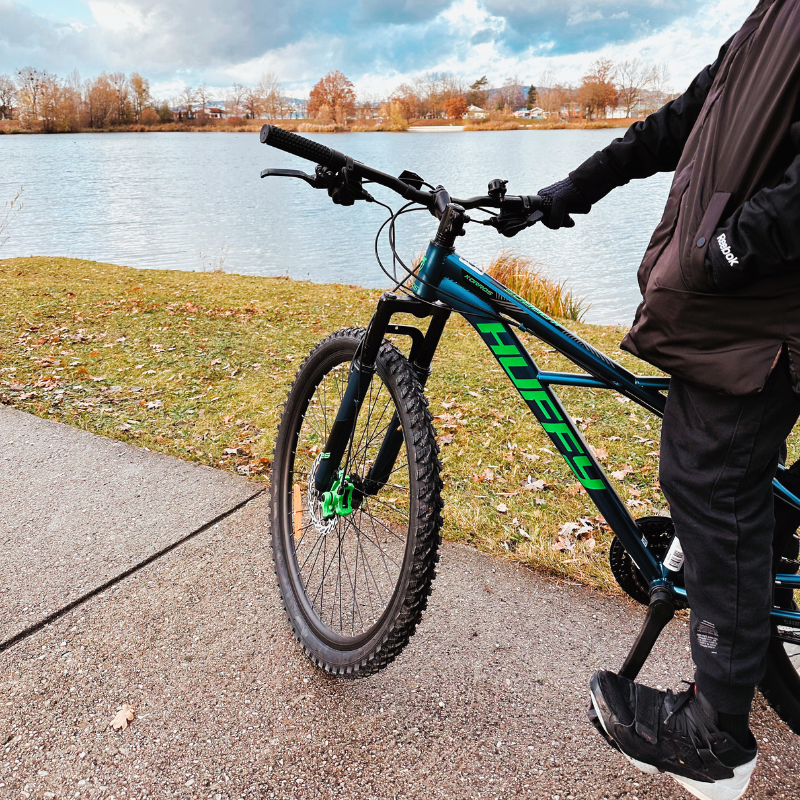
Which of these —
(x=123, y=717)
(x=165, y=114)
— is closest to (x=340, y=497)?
(x=123, y=717)

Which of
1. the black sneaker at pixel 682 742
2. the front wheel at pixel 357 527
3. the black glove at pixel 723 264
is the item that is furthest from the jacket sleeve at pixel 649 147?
the black sneaker at pixel 682 742

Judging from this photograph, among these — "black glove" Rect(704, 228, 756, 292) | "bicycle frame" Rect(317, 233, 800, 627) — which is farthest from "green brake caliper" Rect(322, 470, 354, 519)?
"black glove" Rect(704, 228, 756, 292)

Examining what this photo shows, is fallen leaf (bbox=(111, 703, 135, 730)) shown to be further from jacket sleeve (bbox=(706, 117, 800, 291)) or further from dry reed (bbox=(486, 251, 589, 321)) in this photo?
dry reed (bbox=(486, 251, 589, 321))

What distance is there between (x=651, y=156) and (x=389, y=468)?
1256mm

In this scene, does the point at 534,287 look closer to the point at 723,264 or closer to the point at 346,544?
the point at 346,544

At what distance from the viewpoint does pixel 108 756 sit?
187 centimetres

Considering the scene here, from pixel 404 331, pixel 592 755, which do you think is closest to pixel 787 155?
pixel 404 331

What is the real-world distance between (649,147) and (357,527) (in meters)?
1.54

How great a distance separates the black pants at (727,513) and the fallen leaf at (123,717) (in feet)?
5.36

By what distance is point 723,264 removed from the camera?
1.29 meters

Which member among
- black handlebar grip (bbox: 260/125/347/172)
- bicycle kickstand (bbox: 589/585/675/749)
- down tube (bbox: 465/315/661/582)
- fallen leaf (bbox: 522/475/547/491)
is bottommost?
fallen leaf (bbox: 522/475/547/491)

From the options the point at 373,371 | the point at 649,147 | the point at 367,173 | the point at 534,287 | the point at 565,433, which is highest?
the point at 649,147

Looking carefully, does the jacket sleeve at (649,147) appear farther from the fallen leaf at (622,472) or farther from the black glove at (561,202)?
the fallen leaf at (622,472)

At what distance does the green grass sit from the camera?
3213 mm
